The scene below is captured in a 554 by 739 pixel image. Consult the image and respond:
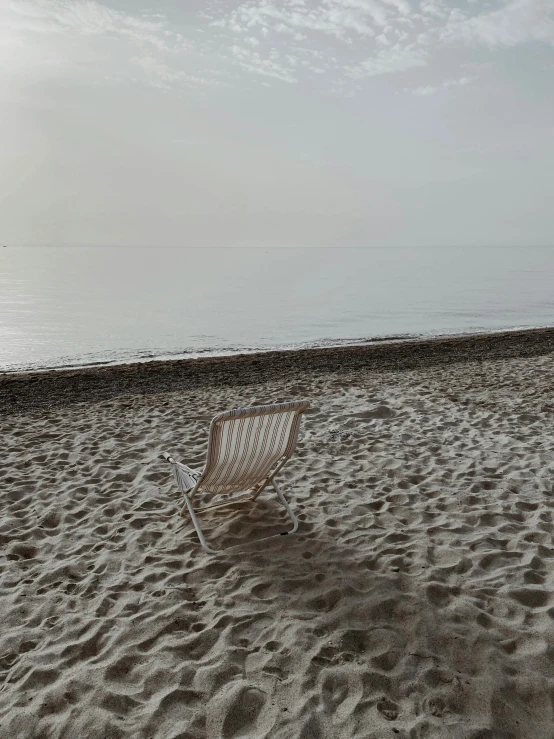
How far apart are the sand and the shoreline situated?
3.14 metres

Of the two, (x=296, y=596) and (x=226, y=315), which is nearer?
(x=296, y=596)

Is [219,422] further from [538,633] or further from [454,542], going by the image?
[538,633]

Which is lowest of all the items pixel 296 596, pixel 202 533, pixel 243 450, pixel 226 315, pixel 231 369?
pixel 296 596

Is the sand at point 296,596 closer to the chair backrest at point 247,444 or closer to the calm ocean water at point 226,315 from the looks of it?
the chair backrest at point 247,444

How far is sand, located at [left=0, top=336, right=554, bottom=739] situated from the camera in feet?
8.96

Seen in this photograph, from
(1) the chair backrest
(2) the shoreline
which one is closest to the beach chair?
(1) the chair backrest

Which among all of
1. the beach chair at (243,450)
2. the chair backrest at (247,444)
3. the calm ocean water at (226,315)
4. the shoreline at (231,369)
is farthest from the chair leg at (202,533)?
the calm ocean water at (226,315)

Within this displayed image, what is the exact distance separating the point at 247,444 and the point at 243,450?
52mm

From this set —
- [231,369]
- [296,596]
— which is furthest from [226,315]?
[296,596]

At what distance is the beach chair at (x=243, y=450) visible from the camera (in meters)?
4.09

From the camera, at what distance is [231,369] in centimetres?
1238

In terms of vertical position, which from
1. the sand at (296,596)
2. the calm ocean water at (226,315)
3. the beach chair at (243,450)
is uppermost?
the calm ocean water at (226,315)

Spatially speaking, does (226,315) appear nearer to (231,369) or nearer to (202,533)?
(231,369)

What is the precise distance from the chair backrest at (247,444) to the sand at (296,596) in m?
0.40
